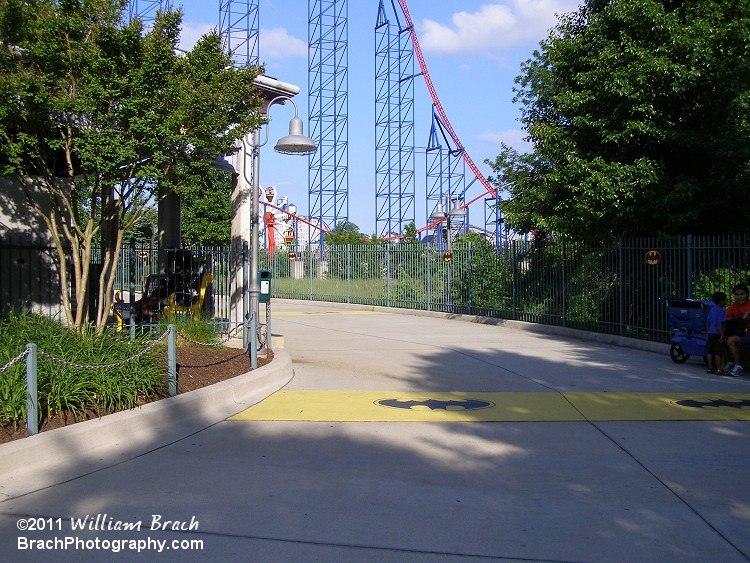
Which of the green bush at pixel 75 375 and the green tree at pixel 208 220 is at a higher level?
the green tree at pixel 208 220

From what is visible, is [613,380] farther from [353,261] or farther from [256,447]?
[353,261]

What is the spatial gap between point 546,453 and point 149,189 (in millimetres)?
7350

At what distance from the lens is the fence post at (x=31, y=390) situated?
6.75 m

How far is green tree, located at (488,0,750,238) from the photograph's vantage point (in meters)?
15.6

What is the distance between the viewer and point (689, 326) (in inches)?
516

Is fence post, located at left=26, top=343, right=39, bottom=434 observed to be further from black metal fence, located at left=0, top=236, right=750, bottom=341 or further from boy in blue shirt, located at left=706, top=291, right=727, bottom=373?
boy in blue shirt, located at left=706, top=291, right=727, bottom=373

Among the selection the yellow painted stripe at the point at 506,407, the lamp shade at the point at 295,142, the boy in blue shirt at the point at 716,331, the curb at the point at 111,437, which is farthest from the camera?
the lamp shade at the point at 295,142

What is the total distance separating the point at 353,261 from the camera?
3083 centimetres

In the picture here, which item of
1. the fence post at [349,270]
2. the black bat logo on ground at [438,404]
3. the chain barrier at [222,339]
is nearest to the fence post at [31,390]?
the chain barrier at [222,339]

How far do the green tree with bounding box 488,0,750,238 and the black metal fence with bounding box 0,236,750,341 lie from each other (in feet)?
3.57

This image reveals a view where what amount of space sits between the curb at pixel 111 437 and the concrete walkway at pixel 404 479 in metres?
0.02

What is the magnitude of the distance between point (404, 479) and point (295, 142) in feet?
24.6

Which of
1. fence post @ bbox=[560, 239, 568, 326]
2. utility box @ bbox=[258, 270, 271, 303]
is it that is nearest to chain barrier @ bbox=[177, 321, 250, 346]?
utility box @ bbox=[258, 270, 271, 303]

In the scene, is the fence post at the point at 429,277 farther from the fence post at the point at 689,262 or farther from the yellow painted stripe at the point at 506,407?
the yellow painted stripe at the point at 506,407
